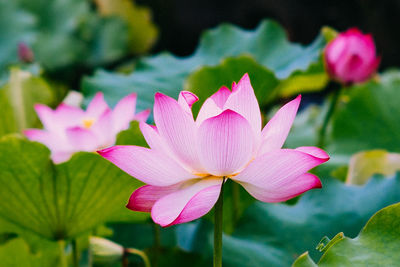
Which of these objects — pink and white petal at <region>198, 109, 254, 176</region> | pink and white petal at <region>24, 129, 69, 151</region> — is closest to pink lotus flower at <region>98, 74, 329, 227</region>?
pink and white petal at <region>198, 109, 254, 176</region>

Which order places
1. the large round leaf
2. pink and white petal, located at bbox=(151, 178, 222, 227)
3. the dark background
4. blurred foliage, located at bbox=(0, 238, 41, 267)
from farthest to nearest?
the dark background < blurred foliage, located at bbox=(0, 238, 41, 267) < the large round leaf < pink and white petal, located at bbox=(151, 178, 222, 227)

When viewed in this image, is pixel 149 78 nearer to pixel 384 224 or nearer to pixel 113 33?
pixel 384 224

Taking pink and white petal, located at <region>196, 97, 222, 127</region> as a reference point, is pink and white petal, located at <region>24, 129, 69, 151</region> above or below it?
below

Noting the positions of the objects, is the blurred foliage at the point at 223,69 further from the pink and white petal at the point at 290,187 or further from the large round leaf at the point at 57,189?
the pink and white petal at the point at 290,187

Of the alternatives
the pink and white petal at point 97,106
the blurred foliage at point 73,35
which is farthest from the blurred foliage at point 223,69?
the blurred foliage at point 73,35

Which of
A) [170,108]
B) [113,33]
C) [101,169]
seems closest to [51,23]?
→ [113,33]

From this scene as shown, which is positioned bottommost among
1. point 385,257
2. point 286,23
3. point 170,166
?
point 286,23

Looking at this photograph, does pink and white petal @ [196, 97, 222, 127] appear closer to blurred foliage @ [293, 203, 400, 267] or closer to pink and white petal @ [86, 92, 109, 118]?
blurred foliage @ [293, 203, 400, 267]

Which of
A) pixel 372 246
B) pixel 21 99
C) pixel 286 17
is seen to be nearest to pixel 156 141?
pixel 372 246

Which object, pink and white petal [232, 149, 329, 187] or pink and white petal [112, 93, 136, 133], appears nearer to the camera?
pink and white petal [232, 149, 329, 187]
